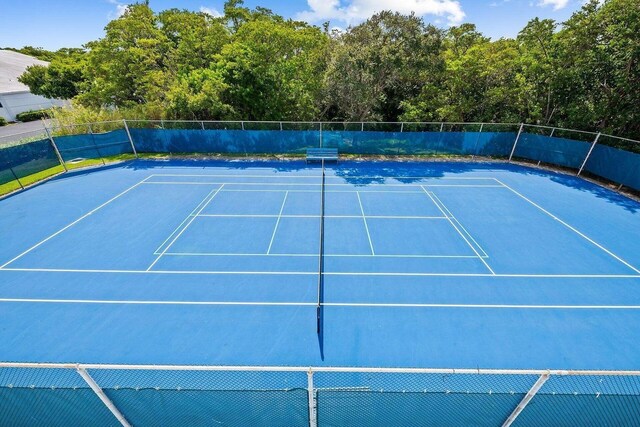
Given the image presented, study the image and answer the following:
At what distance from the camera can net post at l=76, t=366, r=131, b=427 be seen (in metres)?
4.18

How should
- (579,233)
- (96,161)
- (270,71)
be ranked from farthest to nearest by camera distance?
(270,71)
(96,161)
(579,233)

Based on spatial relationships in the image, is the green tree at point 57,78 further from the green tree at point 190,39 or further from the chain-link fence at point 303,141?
the chain-link fence at point 303,141

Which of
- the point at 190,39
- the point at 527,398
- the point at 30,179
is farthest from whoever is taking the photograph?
the point at 190,39

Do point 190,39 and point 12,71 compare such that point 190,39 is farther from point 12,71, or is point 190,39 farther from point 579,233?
point 12,71

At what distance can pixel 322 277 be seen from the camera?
1008cm

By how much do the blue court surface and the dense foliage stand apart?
8.20 metres

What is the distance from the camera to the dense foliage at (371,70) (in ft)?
61.3

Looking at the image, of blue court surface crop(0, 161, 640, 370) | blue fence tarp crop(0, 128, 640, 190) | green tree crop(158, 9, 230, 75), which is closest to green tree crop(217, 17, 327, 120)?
green tree crop(158, 9, 230, 75)

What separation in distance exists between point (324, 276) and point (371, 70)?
15701 millimetres

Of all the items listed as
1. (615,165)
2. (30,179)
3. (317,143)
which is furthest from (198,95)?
(615,165)

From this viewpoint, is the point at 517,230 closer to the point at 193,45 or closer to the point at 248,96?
the point at 248,96

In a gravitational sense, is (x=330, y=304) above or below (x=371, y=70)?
below

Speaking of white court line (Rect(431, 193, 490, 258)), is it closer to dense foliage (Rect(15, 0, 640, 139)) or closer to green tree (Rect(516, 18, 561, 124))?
dense foliage (Rect(15, 0, 640, 139))

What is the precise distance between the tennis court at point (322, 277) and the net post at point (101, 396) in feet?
8.62
